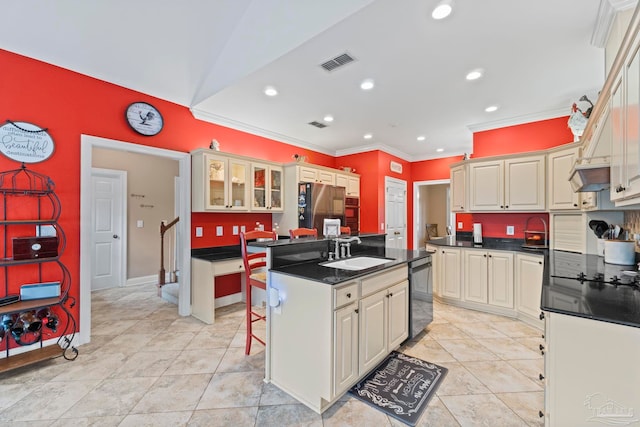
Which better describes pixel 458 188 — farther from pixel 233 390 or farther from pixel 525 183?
pixel 233 390

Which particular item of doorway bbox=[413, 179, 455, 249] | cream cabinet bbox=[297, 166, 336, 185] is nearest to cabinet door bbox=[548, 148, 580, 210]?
cream cabinet bbox=[297, 166, 336, 185]

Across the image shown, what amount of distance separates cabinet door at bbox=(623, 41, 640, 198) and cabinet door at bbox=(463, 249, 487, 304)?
244cm

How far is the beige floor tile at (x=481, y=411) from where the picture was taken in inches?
68.3

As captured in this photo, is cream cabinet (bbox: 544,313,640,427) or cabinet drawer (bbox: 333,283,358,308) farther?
cabinet drawer (bbox: 333,283,358,308)

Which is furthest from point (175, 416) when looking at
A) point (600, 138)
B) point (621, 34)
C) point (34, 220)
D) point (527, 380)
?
point (621, 34)

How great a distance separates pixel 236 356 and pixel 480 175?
3.97m

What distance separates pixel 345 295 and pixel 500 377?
5.10 ft

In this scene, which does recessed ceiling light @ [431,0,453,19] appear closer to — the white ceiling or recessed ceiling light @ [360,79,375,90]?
the white ceiling

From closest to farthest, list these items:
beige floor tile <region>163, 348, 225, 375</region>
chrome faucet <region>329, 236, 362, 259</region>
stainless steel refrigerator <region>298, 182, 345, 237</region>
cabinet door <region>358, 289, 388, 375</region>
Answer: cabinet door <region>358, 289, 388, 375</region> < beige floor tile <region>163, 348, 225, 375</region> < chrome faucet <region>329, 236, 362, 259</region> < stainless steel refrigerator <region>298, 182, 345, 237</region>

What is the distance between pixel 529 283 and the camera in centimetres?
321

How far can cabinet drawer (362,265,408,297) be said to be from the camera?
204cm

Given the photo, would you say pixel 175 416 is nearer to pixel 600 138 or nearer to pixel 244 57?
pixel 244 57

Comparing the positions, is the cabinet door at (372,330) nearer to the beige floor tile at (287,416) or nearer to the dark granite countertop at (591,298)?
the beige floor tile at (287,416)

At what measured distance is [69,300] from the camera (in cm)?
273
